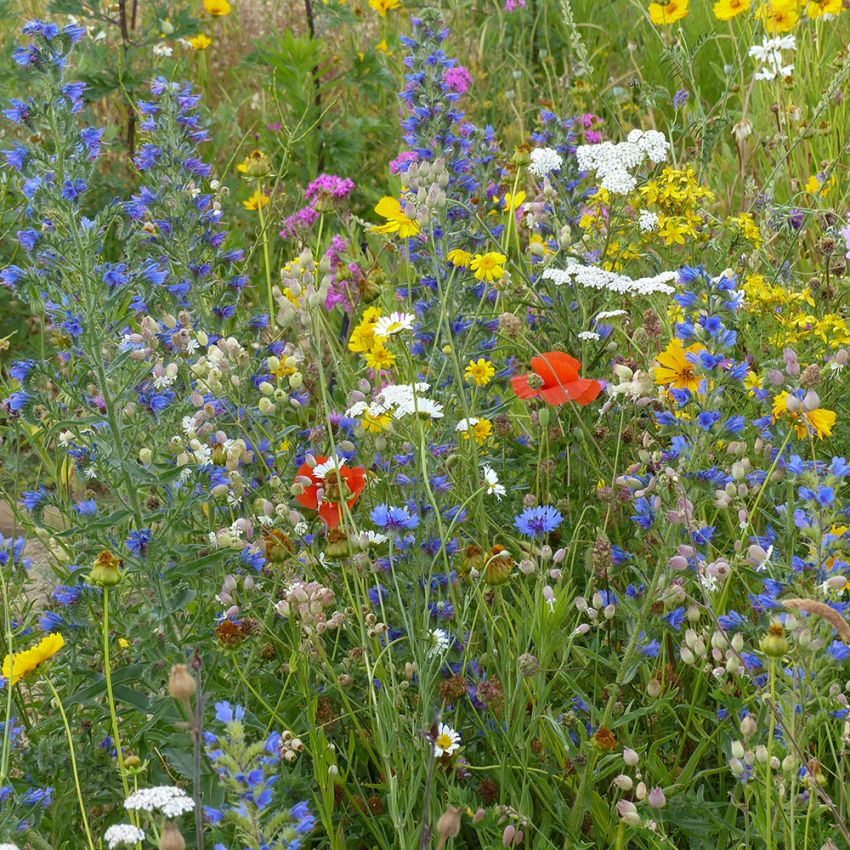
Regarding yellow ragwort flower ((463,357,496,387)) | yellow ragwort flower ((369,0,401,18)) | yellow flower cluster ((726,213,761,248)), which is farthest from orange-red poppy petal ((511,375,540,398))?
yellow ragwort flower ((369,0,401,18))

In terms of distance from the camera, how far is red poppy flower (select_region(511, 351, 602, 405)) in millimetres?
2098

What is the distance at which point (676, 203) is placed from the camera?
8.63 feet

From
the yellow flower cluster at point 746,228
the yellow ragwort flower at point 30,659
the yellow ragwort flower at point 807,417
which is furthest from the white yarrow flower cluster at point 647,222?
the yellow ragwort flower at point 30,659

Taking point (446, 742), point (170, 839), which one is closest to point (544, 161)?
point (446, 742)

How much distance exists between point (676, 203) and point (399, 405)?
959 millimetres

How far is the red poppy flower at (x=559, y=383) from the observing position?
210 centimetres

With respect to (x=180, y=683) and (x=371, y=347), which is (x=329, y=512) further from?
(x=180, y=683)

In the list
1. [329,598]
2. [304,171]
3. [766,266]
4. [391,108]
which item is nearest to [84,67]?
[304,171]

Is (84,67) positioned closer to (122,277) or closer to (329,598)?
(122,277)

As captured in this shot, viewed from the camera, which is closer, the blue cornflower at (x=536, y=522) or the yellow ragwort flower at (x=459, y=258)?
the blue cornflower at (x=536, y=522)

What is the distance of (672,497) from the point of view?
1836 millimetres

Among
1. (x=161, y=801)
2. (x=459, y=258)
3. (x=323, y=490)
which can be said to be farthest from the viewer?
(x=459, y=258)

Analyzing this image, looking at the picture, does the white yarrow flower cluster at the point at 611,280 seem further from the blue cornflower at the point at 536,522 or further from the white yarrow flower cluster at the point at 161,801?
the white yarrow flower cluster at the point at 161,801

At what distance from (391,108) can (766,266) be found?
2.77m
